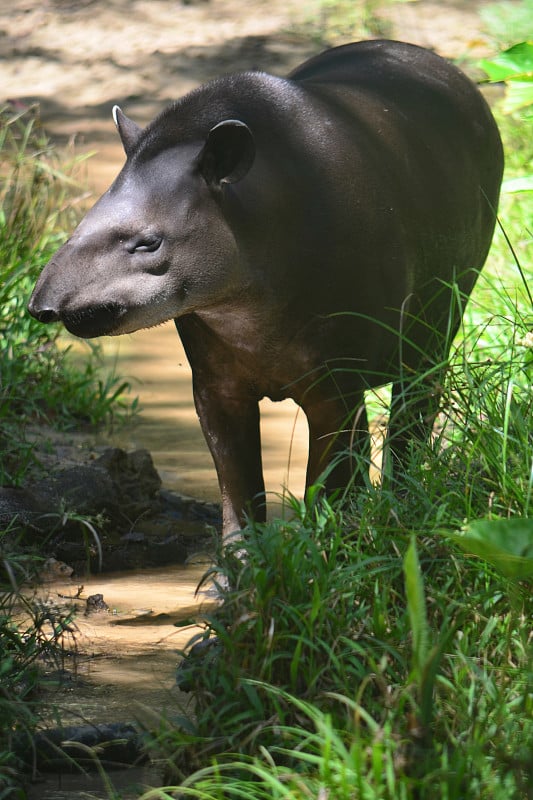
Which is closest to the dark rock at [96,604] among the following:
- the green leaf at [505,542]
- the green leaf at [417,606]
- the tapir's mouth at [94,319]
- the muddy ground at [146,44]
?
the tapir's mouth at [94,319]

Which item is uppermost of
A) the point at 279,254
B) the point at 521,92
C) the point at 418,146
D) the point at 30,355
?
the point at 521,92

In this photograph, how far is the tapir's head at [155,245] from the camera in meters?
3.74

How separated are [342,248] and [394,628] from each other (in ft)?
4.79

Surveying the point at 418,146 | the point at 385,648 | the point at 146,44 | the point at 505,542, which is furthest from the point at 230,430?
the point at 146,44

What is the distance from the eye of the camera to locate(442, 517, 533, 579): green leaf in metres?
2.65

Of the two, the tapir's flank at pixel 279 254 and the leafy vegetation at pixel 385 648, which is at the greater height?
the tapir's flank at pixel 279 254

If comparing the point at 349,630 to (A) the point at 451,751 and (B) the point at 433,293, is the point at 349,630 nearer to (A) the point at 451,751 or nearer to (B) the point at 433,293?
(A) the point at 451,751

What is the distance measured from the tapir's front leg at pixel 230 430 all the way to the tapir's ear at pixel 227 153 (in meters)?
0.68

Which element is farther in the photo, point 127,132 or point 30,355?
point 30,355

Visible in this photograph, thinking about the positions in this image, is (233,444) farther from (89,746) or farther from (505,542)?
(505,542)

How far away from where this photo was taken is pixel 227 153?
387 centimetres

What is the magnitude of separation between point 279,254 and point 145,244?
1.50 feet

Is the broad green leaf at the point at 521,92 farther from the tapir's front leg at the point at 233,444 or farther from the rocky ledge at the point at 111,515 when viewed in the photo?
the rocky ledge at the point at 111,515

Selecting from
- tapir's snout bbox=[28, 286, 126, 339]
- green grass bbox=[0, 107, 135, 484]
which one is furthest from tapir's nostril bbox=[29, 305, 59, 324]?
green grass bbox=[0, 107, 135, 484]
